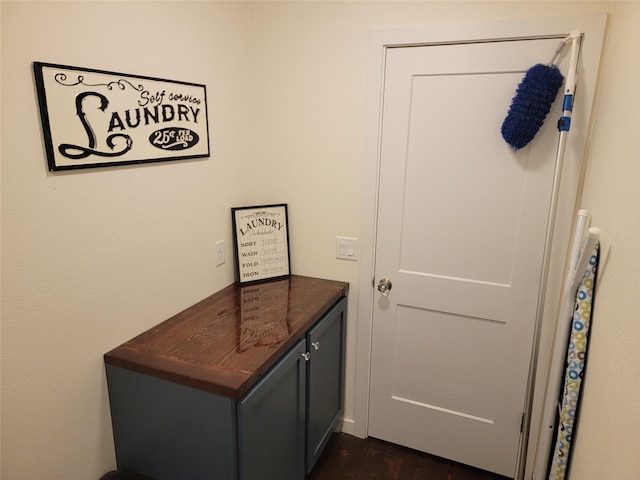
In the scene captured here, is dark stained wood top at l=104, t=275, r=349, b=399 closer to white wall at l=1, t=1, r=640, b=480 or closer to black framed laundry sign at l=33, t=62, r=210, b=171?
white wall at l=1, t=1, r=640, b=480

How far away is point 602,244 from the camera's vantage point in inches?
49.9

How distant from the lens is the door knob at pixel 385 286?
2.03 m

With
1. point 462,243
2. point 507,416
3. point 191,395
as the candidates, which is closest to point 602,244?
point 462,243

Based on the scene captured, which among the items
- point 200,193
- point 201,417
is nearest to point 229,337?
point 201,417

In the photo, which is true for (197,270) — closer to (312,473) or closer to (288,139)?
(288,139)

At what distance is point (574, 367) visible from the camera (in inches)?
51.5

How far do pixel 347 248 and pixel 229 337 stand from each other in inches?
31.3

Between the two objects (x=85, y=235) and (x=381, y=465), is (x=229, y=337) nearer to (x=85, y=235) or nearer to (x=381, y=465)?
(x=85, y=235)

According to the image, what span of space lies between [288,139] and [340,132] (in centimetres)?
28

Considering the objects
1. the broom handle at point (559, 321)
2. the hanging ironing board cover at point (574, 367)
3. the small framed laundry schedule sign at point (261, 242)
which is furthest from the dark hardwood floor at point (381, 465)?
the small framed laundry schedule sign at point (261, 242)

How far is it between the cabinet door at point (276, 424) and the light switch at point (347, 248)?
57 cm

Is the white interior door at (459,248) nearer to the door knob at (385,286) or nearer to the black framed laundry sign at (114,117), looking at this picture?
the door knob at (385,286)

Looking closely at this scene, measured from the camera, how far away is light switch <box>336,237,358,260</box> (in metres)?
2.05

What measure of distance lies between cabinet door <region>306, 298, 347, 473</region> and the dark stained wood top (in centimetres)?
8
